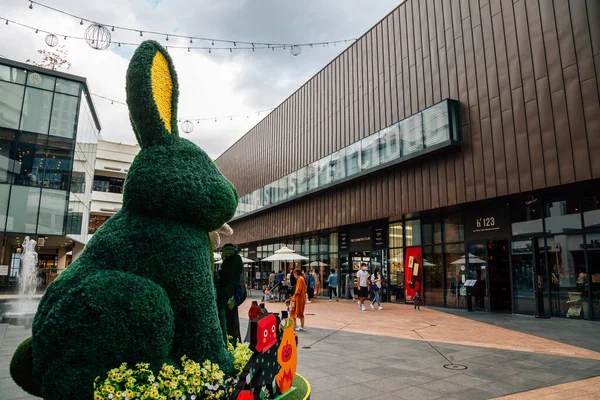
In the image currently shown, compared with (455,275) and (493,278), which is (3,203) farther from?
(493,278)

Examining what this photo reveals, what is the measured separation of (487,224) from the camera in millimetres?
14617

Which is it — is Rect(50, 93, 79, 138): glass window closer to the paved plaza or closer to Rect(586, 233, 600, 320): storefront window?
the paved plaza

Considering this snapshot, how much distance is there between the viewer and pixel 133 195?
3.19 metres

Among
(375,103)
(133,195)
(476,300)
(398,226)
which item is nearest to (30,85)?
(375,103)

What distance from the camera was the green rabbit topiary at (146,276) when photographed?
2.62 m

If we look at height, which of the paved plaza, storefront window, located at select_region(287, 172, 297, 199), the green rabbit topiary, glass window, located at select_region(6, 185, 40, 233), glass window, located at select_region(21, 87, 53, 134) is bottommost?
the paved plaza

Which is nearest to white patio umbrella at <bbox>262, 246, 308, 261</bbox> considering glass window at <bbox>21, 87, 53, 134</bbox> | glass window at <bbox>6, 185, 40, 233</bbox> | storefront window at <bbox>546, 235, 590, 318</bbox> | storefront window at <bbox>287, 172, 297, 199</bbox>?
storefront window at <bbox>287, 172, 297, 199</bbox>

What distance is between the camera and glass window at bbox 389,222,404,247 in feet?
60.4

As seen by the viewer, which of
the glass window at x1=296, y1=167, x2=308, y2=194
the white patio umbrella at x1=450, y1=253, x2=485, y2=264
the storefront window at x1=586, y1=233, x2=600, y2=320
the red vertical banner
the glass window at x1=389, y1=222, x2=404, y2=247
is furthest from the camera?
the glass window at x1=296, y1=167, x2=308, y2=194

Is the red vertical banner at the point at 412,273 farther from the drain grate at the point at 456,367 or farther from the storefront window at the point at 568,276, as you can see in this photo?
the drain grate at the point at 456,367

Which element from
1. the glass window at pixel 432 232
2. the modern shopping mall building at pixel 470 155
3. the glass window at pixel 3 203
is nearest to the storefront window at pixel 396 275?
the modern shopping mall building at pixel 470 155

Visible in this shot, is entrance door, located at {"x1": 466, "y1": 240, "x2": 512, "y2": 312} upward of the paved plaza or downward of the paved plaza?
upward

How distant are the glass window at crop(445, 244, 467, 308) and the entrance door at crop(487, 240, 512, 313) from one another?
Result: 40.7 inches

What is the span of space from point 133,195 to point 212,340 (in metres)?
1.38
